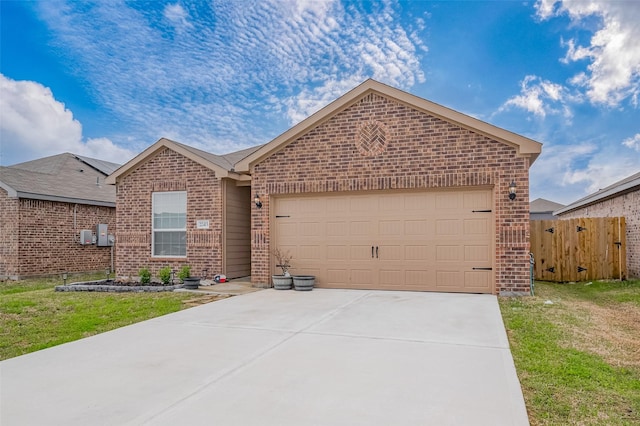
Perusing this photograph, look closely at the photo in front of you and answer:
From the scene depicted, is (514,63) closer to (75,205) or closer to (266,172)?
(266,172)

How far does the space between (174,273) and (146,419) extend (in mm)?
9358

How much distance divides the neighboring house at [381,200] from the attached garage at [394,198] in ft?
0.08

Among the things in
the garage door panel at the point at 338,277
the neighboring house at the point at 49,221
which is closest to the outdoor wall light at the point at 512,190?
the garage door panel at the point at 338,277

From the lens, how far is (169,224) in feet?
40.0

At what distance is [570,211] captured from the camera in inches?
818

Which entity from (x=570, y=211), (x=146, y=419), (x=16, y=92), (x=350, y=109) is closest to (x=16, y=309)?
(x=146, y=419)

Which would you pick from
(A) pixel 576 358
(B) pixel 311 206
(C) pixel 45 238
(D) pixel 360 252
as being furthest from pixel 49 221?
(A) pixel 576 358

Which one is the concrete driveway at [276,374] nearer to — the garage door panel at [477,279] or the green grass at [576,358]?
the green grass at [576,358]

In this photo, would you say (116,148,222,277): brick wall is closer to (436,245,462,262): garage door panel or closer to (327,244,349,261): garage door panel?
(327,244,349,261): garage door panel

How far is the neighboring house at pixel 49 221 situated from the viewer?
45.4 feet

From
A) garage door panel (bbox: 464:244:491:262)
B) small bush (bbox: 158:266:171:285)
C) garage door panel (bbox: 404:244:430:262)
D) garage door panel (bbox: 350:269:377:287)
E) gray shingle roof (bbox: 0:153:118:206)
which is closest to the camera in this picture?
garage door panel (bbox: 464:244:491:262)

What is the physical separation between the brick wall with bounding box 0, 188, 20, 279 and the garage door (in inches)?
374

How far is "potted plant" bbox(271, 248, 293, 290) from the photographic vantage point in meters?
10.1

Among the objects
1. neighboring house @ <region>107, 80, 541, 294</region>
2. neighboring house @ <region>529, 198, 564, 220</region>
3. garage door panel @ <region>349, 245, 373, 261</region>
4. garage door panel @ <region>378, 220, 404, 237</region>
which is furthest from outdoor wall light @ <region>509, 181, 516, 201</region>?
neighboring house @ <region>529, 198, 564, 220</region>
